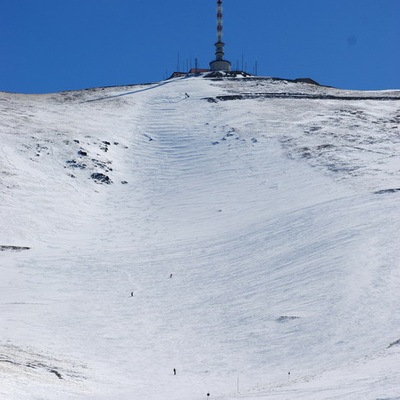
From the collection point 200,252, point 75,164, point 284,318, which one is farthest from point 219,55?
point 284,318

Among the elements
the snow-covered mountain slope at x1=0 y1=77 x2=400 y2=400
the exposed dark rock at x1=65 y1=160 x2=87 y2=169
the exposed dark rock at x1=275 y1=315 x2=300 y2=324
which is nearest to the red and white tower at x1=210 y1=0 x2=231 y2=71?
the snow-covered mountain slope at x1=0 y1=77 x2=400 y2=400

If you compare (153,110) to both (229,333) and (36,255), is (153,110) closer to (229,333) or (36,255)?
(36,255)

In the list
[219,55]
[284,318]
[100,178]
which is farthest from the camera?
[219,55]

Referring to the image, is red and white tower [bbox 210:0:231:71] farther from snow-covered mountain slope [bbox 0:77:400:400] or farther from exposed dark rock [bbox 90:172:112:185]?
exposed dark rock [bbox 90:172:112:185]

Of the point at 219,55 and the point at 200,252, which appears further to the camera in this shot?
the point at 219,55

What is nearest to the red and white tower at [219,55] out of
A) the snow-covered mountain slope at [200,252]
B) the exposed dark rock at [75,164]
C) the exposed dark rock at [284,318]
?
the snow-covered mountain slope at [200,252]

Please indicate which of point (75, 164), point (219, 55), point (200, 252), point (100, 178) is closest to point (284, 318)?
point (200, 252)

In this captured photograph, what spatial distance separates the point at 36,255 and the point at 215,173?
17.6 m

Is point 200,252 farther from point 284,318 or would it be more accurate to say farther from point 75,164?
point 75,164

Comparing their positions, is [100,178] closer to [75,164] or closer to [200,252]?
[75,164]

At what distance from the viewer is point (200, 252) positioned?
38156 mm

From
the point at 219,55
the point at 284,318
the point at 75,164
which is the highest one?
the point at 219,55

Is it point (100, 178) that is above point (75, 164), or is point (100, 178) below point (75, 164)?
below

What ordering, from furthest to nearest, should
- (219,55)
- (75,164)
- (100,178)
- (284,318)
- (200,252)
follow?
1. (219,55)
2. (75,164)
3. (100,178)
4. (200,252)
5. (284,318)
